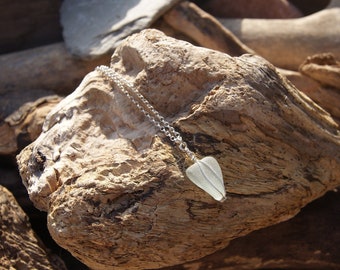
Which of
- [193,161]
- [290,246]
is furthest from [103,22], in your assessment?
[290,246]

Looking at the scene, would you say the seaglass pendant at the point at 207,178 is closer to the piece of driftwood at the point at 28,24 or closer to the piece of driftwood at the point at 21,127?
the piece of driftwood at the point at 21,127

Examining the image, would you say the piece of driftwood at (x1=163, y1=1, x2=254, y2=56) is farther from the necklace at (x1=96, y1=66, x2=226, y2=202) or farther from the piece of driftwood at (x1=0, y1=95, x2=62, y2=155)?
the necklace at (x1=96, y1=66, x2=226, y2=202)

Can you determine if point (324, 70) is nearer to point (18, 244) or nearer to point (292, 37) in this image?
point (292, 37)

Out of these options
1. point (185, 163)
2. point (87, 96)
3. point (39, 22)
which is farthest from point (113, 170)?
point (39, 22)

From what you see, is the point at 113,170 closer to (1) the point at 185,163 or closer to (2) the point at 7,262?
(1) the point at 185,163

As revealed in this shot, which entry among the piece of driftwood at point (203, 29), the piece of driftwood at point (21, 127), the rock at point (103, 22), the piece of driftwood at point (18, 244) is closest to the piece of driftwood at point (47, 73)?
the rock at point (103, 22)
